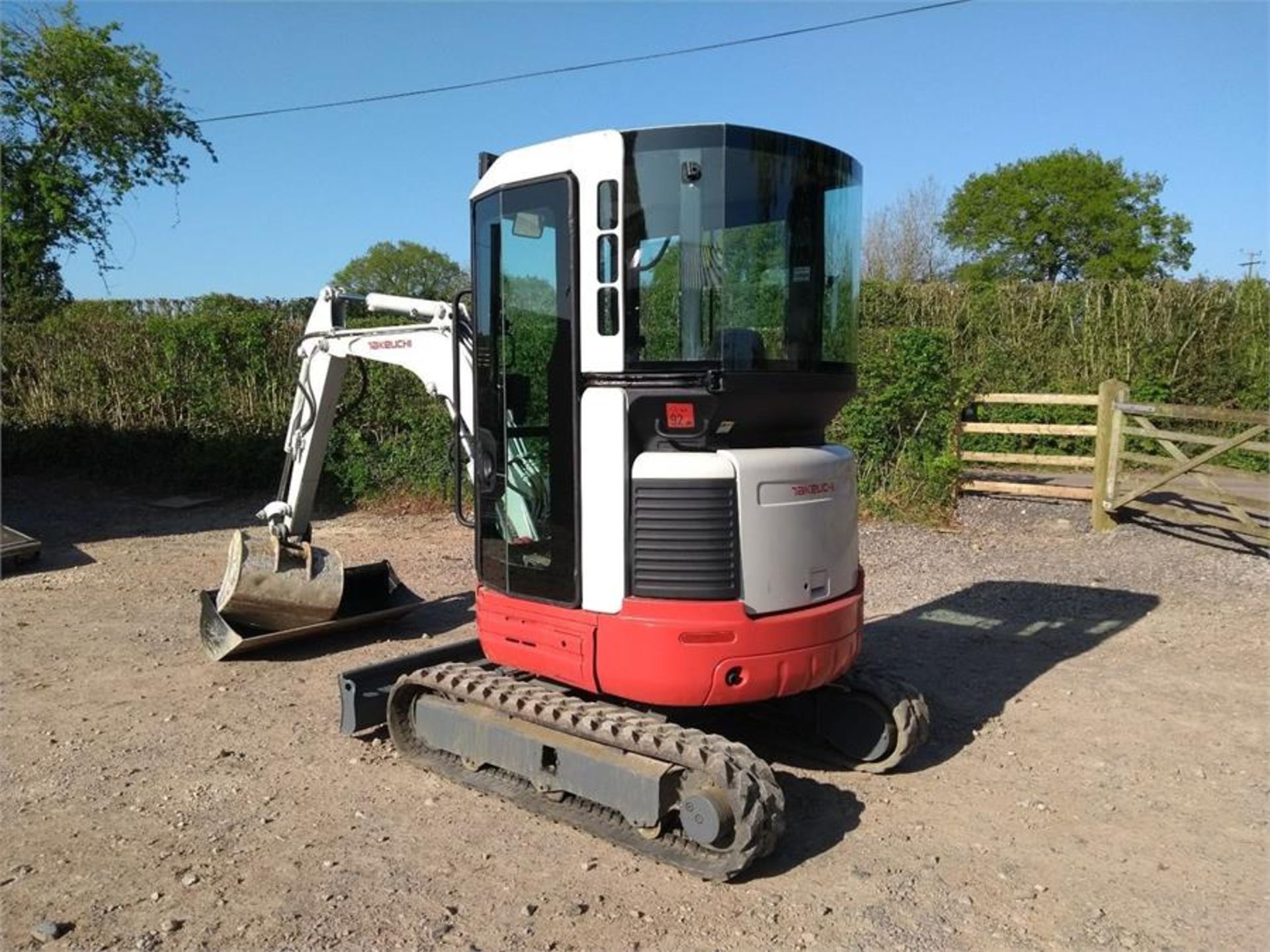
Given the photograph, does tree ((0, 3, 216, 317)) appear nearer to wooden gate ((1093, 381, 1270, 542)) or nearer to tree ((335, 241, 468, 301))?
wooden gate ((1093, 381, 1270, 542))

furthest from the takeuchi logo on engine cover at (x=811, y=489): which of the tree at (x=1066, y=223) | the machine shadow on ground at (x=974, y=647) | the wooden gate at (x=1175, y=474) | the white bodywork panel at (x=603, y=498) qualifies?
the tree at (x=1066, y=223)

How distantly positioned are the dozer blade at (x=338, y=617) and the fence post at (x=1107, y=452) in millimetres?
7154

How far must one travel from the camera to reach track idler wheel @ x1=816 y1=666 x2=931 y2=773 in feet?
15.2

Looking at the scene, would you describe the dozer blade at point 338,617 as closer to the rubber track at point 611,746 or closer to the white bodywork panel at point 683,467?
the rubber track at point 611,746

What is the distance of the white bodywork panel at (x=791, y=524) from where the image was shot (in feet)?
13.1

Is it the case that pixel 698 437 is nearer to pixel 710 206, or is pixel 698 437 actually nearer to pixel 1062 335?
pixel 710 206

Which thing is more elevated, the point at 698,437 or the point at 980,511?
the point at 698,437

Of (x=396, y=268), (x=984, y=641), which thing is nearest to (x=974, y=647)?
(x=984, y=641)

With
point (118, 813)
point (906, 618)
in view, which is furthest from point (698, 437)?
point (906, 618)

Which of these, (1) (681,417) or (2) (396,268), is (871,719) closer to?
(1) (681,417)

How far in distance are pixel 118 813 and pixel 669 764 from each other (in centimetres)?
245

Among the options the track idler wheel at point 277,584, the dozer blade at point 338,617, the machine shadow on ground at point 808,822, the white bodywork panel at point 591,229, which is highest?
the white bodywork panel at point 591,229

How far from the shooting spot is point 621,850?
400 cm

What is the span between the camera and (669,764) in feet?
12.7
